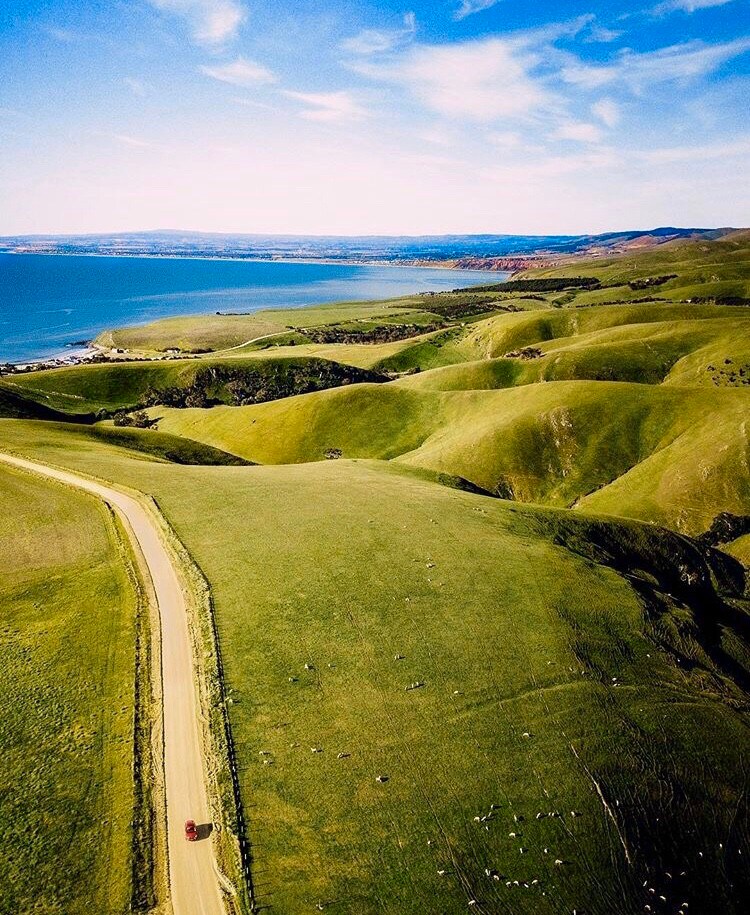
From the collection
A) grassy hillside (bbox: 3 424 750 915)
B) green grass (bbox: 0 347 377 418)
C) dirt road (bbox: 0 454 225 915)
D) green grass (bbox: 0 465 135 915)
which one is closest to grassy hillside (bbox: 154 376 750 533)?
green grass (bbox: 0 347 377 418)

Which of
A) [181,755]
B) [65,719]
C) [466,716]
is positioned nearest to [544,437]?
[466,716]

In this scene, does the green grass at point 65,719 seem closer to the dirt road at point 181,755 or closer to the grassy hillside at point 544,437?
the dirt road at point 181,755

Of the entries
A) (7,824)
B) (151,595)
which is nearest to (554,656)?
(151,595)

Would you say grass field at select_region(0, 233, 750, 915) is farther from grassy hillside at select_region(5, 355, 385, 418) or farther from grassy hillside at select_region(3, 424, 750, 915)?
grassy hillside at select_region(5, 355, 385, 418)

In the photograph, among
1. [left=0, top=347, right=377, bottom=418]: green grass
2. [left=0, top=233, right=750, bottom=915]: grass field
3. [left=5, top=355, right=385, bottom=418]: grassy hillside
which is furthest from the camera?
[left=5, top=355, right=385, bottom=418]: grassy hillside

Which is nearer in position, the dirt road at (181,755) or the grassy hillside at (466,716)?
the dirt road at (181,755)

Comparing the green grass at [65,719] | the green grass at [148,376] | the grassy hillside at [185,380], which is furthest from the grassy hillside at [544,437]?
the green grass at [65,719]

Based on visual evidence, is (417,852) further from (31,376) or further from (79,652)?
(31,376)
